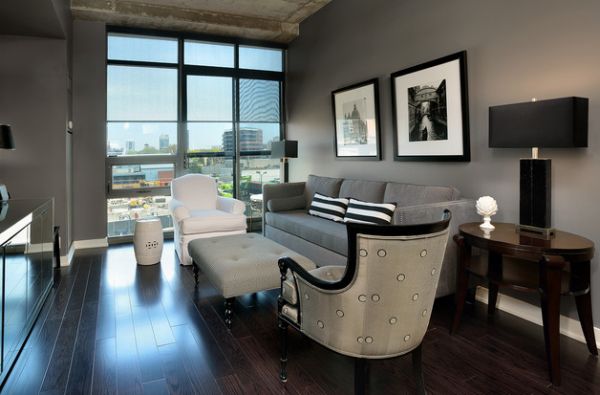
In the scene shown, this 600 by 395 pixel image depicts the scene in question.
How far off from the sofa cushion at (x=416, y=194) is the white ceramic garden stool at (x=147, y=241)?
8.19ft

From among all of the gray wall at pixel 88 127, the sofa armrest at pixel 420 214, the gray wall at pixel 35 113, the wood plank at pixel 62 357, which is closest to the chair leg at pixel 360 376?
the sofa armrest at pixel 420 214

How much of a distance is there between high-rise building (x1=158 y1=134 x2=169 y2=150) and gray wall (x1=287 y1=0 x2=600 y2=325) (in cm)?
256

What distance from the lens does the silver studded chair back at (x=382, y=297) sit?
1620 mm

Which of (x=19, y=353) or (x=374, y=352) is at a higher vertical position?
(x=374, y=352)

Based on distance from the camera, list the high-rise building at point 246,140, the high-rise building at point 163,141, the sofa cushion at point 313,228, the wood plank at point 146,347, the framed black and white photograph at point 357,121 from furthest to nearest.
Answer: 1. the high-rise building at point 246,140
2. the high-rise building at point 163,141
3. the framed black and white photograph at point 357,121
4. the sofa cushion at point 313,228
5. the wood plank at point 146,347

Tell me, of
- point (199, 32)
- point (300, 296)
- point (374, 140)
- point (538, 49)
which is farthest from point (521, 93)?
point (199, 32)

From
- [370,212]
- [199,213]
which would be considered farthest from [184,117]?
[370,212]

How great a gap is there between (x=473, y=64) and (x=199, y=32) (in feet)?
13.7

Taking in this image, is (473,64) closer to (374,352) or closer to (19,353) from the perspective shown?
(374,352)

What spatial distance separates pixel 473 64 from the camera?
3248mm

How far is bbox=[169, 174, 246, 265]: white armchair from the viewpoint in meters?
4.27

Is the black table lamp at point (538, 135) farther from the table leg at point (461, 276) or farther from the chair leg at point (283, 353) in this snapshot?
the chair leg at point (283, 353)

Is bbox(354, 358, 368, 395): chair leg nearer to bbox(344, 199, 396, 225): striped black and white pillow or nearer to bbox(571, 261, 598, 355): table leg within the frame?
bbox(571, 261, 598, 355): table leg

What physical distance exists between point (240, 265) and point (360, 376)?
1.30 meters
